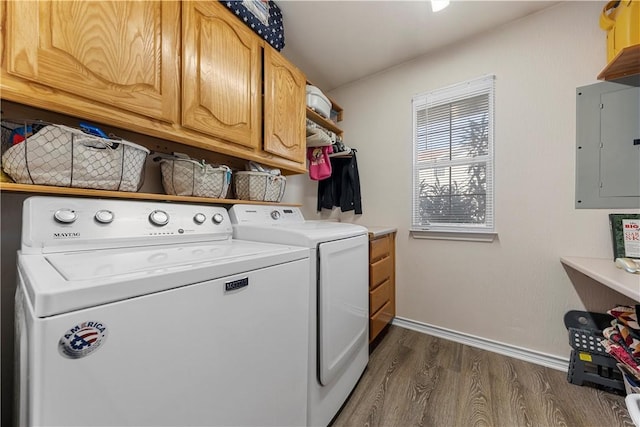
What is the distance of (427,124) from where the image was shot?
2086 mm

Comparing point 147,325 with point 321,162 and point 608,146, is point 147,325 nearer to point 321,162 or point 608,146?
point 321,162

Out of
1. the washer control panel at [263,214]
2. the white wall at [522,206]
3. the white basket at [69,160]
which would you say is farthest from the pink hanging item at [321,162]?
the white basket at [69,160]

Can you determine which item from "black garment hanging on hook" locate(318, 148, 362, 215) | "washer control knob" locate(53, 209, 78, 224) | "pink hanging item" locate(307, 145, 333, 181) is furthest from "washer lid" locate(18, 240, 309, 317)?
"black garment hanging on hook" locate(318, 148, 362, 215)

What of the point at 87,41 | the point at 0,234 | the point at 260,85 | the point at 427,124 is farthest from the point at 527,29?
the point at 0,234

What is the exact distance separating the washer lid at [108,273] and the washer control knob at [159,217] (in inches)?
7.8

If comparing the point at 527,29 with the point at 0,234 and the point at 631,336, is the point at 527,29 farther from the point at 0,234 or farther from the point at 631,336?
the point at 0,234

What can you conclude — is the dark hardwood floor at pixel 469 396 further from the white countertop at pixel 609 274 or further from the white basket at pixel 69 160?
the white basket at pixel 69 160

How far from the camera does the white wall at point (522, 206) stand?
1.54 metres

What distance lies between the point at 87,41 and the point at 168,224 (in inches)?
27.8

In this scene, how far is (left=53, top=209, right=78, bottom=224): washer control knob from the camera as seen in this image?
0.79m

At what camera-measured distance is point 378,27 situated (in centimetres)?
179

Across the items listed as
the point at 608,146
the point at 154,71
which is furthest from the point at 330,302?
the point at 608,146

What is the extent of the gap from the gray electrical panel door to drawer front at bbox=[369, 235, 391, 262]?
1.24 metres

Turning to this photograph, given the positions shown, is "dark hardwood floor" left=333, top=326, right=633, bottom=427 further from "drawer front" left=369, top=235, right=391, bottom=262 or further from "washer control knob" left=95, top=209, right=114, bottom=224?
"washer control knob" left=95, top=209, right=114, bottom=224
